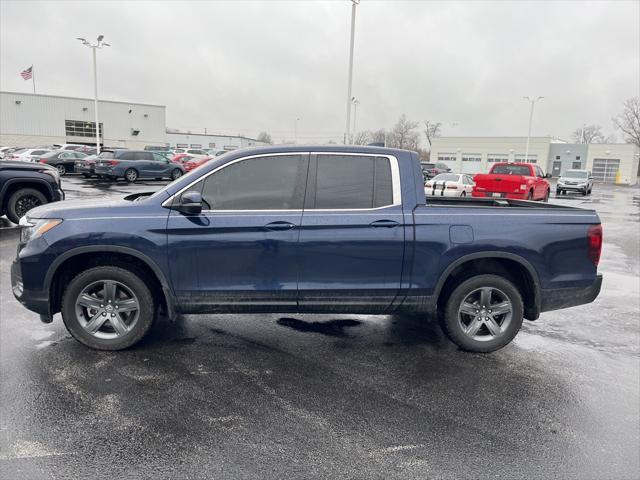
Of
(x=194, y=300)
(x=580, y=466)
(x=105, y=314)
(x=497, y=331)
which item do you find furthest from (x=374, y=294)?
(x=105, y=314)

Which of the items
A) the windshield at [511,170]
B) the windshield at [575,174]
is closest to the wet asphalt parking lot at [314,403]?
the windshield at [511,170]

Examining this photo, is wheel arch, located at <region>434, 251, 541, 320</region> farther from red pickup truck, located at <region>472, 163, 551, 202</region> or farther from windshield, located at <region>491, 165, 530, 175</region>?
windshield, located at <region>491, 165, 530, 175</region>

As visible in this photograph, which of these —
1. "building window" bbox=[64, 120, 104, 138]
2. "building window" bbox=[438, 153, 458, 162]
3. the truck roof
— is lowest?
the truck roof

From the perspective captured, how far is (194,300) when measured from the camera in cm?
409

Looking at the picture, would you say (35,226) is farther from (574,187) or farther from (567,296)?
(574,187)

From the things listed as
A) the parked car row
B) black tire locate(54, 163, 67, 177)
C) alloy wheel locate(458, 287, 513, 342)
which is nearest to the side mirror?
alloy wheel locate(458, 287, 513, 342)

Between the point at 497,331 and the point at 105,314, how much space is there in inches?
143

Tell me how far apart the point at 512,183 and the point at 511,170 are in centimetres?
181

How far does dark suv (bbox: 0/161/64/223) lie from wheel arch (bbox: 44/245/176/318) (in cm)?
737

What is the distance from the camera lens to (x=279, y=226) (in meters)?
3.97

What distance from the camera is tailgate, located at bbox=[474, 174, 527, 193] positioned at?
16.8m

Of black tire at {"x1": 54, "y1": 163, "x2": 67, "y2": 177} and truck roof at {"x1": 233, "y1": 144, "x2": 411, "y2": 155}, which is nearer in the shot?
truck roof at {"x1": 233, "y1": 144, "x2": 411, "y2": 155}

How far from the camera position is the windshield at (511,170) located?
18172 mm

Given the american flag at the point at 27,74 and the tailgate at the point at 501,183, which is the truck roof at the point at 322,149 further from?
the american flag at the point at 27,74
